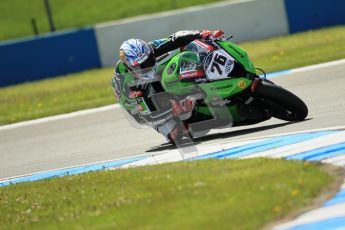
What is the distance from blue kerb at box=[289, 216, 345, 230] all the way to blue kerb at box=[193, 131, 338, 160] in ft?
10.4

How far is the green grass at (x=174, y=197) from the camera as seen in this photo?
23.3ft

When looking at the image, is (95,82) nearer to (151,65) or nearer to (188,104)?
(151,65)

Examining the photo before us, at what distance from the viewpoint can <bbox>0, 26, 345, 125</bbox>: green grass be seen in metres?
18.0

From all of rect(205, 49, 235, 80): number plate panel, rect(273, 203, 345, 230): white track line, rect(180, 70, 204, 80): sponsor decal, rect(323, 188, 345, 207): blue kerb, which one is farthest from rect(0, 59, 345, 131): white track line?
rect(273, 203, 345, 230): white track line

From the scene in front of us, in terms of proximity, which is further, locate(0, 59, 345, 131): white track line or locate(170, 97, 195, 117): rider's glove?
locate(0, 59, 345, 131): white track line

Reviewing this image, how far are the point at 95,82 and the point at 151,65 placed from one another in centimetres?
1103

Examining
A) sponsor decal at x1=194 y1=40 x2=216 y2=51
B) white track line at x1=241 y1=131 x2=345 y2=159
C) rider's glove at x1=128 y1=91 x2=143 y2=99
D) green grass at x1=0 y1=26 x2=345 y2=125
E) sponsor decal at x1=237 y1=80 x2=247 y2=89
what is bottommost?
green grass at x1=0 y1=26 x2=345 y2=125

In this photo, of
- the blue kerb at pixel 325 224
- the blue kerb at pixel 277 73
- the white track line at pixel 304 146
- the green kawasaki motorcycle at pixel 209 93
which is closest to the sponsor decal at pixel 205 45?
the green kawasaki motorcycle at pixel 209 93

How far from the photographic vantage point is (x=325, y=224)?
6.61 m

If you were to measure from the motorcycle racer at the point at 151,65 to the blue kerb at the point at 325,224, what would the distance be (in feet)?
15.1

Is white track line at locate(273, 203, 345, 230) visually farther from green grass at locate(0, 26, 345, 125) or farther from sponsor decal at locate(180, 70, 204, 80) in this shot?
green grass at locate(0, 26, 345, 125)

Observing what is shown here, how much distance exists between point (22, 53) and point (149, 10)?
294 inches

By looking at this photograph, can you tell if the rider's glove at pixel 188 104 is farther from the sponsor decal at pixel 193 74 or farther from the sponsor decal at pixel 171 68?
the sponsor decal at pixel 171 68

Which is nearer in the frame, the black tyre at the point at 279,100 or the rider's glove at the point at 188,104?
the black tyre at the point at 279,100
